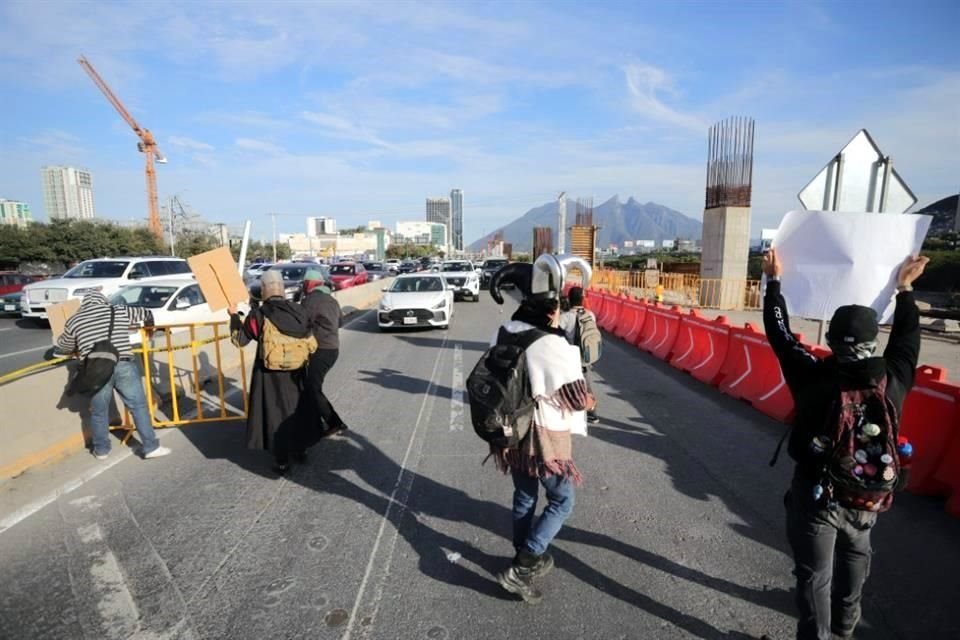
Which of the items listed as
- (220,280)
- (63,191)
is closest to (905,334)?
(220,280)

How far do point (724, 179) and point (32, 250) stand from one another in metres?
46.9

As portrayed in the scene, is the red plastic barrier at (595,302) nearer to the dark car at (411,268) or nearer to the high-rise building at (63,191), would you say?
the dark car at (411,268)

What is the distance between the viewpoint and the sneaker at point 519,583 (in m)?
2.93

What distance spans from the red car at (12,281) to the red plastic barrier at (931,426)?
24489 mm

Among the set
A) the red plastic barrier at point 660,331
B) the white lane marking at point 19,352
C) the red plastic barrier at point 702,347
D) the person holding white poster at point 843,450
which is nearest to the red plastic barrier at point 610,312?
the red plastic barrier at point 660,331

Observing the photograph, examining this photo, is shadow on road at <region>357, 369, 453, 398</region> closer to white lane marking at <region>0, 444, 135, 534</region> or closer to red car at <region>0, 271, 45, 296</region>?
white lane marking at <region>0, 444, 135, 534</region>

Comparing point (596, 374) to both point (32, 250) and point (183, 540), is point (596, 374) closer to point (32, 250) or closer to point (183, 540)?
point (183, 540)

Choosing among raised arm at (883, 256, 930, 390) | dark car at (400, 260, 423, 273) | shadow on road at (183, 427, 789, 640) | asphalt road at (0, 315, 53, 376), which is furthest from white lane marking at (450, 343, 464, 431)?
dark car at (400, 260, 423, 273)

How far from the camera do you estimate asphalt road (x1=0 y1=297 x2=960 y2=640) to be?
284 centimetres

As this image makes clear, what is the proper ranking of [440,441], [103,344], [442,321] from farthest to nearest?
[442,321] < [440,441] < [103,344]

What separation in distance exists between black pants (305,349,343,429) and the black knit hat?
13.7ft

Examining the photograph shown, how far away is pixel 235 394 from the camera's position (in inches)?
302

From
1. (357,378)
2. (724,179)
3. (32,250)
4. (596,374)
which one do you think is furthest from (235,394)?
(32,250)

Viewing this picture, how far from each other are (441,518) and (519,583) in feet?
3.68
